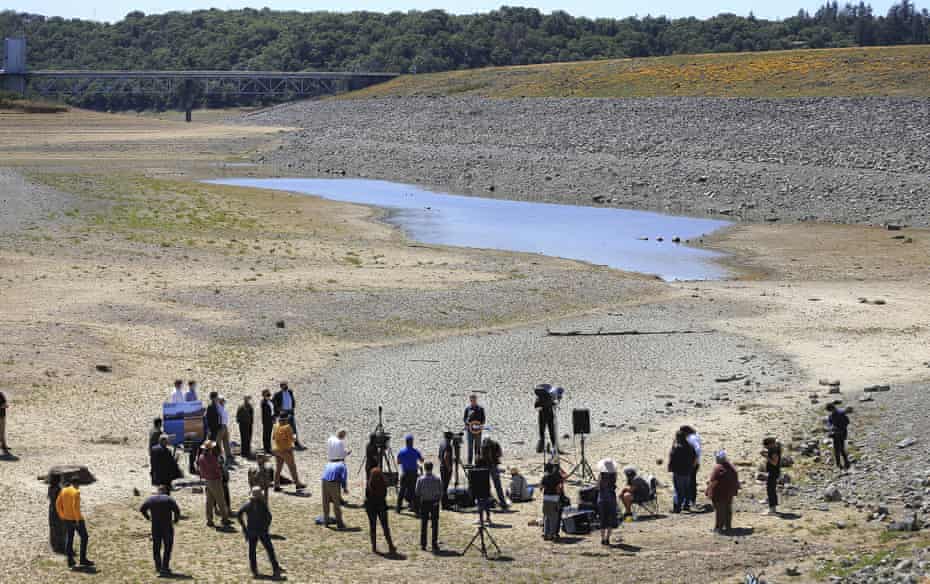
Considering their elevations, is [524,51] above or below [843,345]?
above

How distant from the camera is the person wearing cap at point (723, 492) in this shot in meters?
20.0

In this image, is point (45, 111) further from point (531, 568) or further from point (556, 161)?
point (531, 568)

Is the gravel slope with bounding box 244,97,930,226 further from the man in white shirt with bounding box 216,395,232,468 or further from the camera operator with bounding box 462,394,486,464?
the man in white shirt with bounding box 216,395,232,468

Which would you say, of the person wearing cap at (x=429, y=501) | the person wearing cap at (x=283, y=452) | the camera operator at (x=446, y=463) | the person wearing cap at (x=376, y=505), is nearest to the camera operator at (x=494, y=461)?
the camera operator at (x=446, y=463)

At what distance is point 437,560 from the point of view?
757 inches

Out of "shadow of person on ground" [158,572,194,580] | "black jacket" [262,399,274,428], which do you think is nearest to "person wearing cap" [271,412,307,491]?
"black jacket" [262,399,274,428]

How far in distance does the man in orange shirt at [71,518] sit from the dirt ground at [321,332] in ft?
1.09

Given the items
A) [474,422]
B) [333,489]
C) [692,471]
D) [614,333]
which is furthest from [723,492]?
[614,333]

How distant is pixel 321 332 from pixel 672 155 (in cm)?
4589

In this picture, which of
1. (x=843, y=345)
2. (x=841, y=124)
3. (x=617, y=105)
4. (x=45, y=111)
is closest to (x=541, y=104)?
(x=617, y=105)

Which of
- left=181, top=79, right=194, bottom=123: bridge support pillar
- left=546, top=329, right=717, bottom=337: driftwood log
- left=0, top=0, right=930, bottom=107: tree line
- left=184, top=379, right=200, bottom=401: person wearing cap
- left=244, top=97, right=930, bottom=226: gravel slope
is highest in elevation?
left=0, top=0, right=930, bottom=107: tree line

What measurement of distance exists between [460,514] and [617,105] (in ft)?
259

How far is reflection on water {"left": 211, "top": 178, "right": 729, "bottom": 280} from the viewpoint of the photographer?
50656 mm

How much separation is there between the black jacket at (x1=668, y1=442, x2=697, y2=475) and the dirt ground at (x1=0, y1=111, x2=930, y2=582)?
2.32ft
